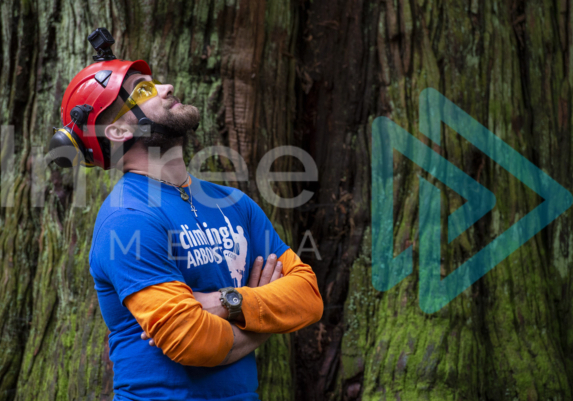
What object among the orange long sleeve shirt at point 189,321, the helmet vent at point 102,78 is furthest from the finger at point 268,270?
the helmet vent at point 102,78

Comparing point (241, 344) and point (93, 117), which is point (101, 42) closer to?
point (93, 117)

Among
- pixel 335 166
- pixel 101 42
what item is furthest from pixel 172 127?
pixel 335 166

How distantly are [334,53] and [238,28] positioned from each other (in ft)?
2.59

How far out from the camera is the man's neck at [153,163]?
7.32ft

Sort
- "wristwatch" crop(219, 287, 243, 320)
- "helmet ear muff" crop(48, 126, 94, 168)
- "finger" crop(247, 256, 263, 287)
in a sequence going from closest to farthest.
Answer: "wristwatch" crop(219, 287, 243, 320)
"helmet ear muff" crop(48, 126, 94, 168)
"finger" crop(247, 256, 263, 287)

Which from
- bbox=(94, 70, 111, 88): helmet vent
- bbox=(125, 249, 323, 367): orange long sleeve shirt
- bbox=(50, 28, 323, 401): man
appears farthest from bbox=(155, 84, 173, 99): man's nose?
bbox=(125, 249, 323, 367): orange long sleeve shirt

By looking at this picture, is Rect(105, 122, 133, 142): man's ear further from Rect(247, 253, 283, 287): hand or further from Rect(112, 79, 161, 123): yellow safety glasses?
Rect(247, 253, 283, 287): hand

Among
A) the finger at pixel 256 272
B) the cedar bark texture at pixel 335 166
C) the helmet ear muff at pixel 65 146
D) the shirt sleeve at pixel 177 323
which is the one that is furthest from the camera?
the cedar bark texture at pixel 335 166

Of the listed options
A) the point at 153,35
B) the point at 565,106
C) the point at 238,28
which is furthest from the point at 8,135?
the point at 565,106

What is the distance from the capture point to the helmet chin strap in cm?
221

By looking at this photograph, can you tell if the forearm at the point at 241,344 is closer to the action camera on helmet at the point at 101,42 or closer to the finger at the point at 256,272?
the finger at the point at 256,272

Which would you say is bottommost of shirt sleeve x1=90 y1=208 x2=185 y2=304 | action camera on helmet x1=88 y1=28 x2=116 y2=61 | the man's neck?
shirt sleeve x1=90 y1=208 x2=185 y2=304

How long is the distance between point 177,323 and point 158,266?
0.74ft

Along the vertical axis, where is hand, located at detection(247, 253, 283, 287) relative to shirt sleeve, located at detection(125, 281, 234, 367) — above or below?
above
